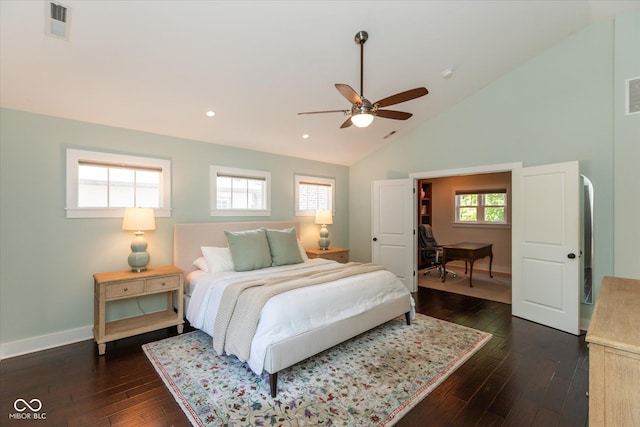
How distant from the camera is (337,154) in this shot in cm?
554

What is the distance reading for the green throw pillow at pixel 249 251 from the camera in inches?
137

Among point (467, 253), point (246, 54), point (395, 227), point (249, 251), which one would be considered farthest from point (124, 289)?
Answer: point (467, 253)

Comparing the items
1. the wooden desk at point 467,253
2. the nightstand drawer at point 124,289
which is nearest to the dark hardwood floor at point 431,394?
the nightstand drawer at point 124,289

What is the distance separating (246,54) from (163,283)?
255 cm

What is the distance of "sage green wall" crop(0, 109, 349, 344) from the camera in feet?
9.23

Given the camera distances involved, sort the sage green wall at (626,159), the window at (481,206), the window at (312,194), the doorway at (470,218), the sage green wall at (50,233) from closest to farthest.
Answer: the sage green wall at (50,233) → the sage green wall at (626,159) → the window at (312,194) → the doorway at (470,218) → the window at (481,206)

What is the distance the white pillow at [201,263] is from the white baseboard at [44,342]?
125 centimetres

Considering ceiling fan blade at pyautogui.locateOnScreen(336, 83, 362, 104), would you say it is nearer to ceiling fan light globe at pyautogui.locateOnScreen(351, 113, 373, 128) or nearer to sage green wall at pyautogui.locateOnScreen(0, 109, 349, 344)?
ceiling fan light globe at pyautogui.locateOnScreen(351, 113, 373, 128)

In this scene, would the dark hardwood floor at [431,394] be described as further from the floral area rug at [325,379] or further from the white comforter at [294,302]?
the white comforter at [294,302]

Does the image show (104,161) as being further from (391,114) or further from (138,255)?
(391,114)

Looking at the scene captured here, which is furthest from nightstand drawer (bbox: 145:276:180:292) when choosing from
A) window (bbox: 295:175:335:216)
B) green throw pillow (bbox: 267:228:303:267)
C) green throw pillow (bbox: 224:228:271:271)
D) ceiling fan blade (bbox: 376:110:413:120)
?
ceiling fan blade (bbox: 376:110:413:120)

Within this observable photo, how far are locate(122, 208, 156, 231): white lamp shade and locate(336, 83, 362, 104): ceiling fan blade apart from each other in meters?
2.50

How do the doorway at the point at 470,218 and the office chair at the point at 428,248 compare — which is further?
the doorway at the point at 470,218

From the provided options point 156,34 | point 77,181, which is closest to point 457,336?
point 156,34
